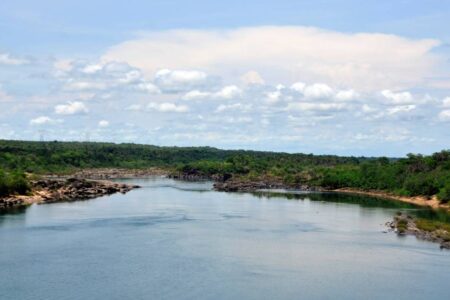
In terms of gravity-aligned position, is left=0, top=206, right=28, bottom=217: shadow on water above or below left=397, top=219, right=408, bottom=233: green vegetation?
below

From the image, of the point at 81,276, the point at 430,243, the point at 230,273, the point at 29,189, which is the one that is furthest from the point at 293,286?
the point at 29,189

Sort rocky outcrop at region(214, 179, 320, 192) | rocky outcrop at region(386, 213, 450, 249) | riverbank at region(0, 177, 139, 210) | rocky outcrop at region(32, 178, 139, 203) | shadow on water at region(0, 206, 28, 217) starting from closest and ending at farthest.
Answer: rocky outcrop at region(386, 213, 450, 249), shadow on water at region(0, 206, 28, 217), riverbank at region(0, 177, 139, 210), rocky outcrop at region(32, 178, 139, 203), rocky outcrop at region(214, 179, 320, 192)

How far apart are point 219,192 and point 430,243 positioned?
8784 centimetres

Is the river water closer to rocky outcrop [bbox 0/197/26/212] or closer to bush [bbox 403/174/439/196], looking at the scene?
rocky outcrop [bbox 0/197/26/212]

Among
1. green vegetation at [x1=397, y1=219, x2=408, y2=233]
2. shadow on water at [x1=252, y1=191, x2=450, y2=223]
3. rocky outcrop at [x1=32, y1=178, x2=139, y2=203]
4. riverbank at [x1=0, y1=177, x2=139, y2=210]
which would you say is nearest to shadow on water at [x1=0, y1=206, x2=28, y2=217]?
riverbank at [x1=0, y1=177, x2=139, y2=210]

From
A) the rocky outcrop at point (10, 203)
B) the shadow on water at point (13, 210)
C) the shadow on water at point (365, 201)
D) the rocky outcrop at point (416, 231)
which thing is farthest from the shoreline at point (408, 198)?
the rocky outcrop at point (10, 203)

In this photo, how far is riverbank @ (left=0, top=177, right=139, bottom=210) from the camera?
4565 inches

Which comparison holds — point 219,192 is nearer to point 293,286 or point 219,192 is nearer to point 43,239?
point 43,239

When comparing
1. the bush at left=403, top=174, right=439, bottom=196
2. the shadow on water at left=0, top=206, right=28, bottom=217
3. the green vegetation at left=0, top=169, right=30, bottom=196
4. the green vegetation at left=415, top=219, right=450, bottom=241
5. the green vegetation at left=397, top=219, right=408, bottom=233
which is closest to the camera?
the green vegetation at left=415, top=219, right=450, bottom=241

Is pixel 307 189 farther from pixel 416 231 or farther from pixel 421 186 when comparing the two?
pixel 416 231

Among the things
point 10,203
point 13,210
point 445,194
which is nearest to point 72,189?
point 10,203

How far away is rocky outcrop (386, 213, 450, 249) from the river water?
169 cm

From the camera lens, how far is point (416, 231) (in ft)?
279

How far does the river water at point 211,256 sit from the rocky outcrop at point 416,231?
169cm
